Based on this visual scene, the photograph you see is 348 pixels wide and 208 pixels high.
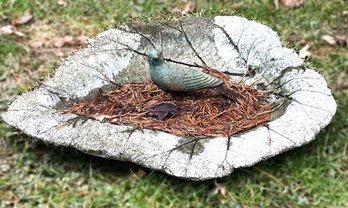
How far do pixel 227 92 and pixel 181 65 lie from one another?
0.41 meters

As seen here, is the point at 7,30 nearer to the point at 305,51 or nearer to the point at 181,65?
the point at 181,65

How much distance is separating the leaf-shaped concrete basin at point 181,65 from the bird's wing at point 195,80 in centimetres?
13

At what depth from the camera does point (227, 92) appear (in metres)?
4.68

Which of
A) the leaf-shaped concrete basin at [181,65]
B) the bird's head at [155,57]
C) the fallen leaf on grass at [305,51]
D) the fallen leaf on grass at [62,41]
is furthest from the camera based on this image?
the fallen leaf on grass at [62,41]

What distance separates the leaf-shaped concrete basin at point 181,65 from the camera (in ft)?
13.3

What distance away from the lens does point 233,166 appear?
4004 millimetres

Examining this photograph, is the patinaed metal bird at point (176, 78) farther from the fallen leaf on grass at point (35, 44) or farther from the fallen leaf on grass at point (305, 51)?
the fallen leaf on grass at point (35, 44)

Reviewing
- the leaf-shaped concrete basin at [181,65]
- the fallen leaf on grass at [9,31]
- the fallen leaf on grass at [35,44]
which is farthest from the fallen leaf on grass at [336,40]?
the fallen leaf on grass at [9,31]

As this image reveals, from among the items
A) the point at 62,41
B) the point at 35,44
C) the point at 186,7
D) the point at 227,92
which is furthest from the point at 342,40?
the point at 35,44

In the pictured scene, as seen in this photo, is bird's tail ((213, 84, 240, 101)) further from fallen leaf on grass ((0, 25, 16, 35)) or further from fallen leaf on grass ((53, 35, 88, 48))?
fallen leaf on grass ((0, 25, 16, 35))

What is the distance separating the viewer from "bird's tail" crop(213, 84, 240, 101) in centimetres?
463

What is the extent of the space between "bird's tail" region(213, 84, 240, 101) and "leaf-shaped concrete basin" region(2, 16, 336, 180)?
0.80 feet

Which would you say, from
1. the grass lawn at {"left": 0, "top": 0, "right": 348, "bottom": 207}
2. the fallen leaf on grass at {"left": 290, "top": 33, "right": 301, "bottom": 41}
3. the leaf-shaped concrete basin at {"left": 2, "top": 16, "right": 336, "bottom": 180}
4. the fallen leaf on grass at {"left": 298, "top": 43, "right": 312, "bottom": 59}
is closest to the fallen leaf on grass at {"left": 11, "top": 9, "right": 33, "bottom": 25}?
the grass lawn at {"left": 0, "top": 0, "right": 348, "bottom": 207}

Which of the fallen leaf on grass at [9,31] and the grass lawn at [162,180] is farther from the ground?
the grass lawn at [162,180]
